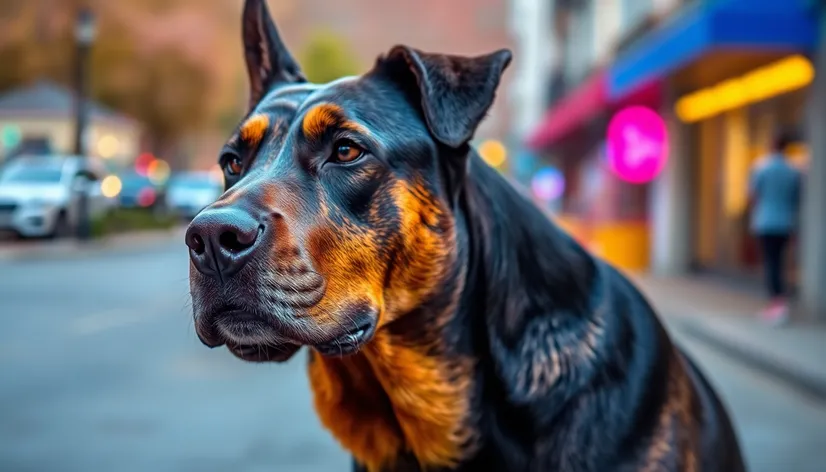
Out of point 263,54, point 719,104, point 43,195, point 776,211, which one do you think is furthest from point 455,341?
point 43,195

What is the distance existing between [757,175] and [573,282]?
356 inches

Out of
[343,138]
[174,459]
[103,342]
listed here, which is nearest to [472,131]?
[343,138]

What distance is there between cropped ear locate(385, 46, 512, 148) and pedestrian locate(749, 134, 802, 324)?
8.77 metres

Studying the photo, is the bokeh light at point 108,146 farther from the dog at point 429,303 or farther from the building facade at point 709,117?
the dog at point 429,303

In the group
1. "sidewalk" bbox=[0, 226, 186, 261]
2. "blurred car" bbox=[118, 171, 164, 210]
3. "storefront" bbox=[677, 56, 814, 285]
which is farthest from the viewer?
"blurred car" bbox=[118, 171, 164, 210]

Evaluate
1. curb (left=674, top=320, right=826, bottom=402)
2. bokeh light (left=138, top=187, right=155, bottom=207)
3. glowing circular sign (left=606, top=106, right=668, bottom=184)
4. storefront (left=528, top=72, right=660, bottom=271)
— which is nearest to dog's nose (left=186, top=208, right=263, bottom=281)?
curb (left=674, top=320, right=826, bottom=402)

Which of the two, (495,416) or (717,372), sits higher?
(495,416)

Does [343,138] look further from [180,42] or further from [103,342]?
[180,42]

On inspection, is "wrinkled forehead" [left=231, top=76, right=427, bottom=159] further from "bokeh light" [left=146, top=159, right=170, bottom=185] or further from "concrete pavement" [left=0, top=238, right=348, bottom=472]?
"bokeh light" [left=146, top=159, right=170, bottom=185]

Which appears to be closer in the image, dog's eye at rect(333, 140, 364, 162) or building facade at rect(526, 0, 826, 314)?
dog's eye at rect(333, 140, 364, 162)

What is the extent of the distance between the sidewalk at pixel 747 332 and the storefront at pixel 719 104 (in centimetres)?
209

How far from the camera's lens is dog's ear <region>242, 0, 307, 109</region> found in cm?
253

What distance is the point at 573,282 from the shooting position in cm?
227

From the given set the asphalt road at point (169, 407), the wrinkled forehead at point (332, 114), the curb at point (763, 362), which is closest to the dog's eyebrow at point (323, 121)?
the wrinkled forehead at point (332, 114)
